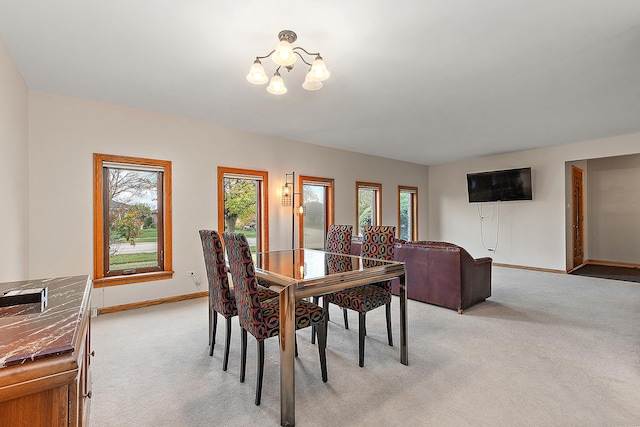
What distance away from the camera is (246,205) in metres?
5.06

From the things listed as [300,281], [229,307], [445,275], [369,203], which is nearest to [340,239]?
[445,275]

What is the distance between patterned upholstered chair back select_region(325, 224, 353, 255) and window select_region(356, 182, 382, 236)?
314 centimetres

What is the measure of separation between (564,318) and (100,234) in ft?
18.2

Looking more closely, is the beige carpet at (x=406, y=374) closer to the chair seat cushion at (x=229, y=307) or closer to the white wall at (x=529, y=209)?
the chair seat cushion at (x=229, y=307)

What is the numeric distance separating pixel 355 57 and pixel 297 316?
2.20 metres

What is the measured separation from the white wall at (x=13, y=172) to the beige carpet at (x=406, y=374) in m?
1.03

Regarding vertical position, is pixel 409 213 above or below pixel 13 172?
below

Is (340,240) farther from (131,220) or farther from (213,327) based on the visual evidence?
(131,220)

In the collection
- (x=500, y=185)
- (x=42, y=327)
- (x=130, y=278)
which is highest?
(x=500, y=185)

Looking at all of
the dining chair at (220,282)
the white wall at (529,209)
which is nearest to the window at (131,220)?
the dining chair at (220,282)

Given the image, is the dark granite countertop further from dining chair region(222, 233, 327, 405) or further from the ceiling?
the ceiling

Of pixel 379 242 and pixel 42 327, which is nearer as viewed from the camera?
pixel 42 327

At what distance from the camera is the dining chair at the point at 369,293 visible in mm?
2472

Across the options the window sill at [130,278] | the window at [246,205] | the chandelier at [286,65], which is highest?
the chandelier at [286,65]
